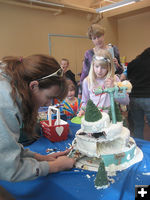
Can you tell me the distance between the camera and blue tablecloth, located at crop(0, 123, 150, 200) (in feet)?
2.81

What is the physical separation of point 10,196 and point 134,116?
5.43 ft

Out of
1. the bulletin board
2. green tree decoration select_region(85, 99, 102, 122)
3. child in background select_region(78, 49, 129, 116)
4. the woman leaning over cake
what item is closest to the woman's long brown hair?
the woman leaning over cake

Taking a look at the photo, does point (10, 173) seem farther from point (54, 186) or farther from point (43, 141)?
point (43, 141)

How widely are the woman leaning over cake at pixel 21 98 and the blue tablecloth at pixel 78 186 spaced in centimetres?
7

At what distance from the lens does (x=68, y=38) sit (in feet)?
19.0

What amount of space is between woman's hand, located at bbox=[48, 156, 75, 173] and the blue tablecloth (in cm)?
3

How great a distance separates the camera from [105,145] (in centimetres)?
112

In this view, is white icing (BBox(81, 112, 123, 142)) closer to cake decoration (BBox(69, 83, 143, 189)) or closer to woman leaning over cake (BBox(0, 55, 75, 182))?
cake decoration (BBox(69, 83, 143, 189))

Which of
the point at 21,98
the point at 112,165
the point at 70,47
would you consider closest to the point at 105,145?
the point at 112,165

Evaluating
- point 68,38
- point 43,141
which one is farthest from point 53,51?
point 43,141

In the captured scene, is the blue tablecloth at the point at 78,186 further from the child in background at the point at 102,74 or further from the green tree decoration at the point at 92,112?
the child in background at the point at 102,74

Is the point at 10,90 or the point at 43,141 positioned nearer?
the point at 10,90

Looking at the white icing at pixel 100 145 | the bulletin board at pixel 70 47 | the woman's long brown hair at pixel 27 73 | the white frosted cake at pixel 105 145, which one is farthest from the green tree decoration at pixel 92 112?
the bulletin board at pixel 70 47

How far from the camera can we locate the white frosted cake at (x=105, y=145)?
1039 mm
